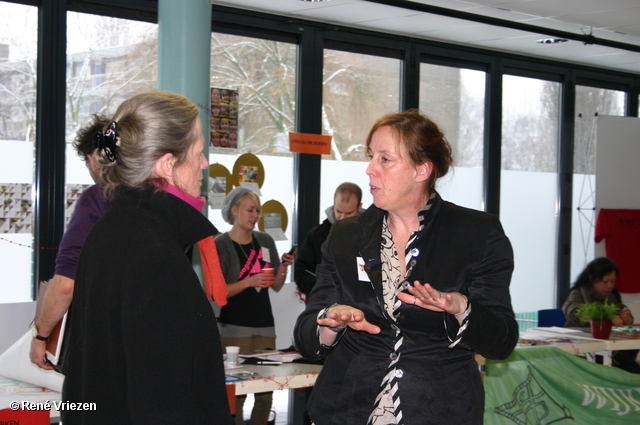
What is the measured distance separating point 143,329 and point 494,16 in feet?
17.4

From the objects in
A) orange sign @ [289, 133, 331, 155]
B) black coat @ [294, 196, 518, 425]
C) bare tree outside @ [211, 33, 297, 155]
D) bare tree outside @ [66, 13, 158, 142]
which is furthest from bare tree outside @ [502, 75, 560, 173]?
black coat @ [294, 196, 518, 425]

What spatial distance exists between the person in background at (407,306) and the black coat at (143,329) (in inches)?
18.7

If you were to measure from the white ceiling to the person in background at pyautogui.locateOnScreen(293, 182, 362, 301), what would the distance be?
1.49m

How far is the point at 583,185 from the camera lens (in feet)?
25.9

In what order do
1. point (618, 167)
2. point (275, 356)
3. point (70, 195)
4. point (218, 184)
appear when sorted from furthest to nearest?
1. point (618, 167)
2. point (218, 184)
3. point (70, 195)
4. point (275, 356)

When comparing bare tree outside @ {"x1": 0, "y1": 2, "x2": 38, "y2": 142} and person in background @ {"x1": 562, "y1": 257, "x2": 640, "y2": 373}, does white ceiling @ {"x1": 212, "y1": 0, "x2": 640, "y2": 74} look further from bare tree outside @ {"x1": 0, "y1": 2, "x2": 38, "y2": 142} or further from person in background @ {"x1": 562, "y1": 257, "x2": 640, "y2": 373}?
person in background @ {"x1": 562, "y1": 257, "x2": 640, "y2": 373}

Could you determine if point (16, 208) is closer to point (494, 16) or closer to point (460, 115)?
point (494, 16)

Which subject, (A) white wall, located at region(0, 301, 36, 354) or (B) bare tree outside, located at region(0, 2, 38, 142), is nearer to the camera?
(A) white wall, located at region(0, 301, 36, 354)

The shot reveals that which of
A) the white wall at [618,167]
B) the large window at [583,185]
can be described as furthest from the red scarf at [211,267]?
the large window at [583,185]

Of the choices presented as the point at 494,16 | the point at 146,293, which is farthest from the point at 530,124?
the point at 146,293

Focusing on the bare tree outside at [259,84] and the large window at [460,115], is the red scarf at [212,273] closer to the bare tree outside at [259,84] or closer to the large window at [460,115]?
the bare tree outside at [259,84]

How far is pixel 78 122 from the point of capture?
16.4 feet

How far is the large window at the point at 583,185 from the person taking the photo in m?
7.86

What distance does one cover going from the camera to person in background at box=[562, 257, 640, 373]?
526cm
